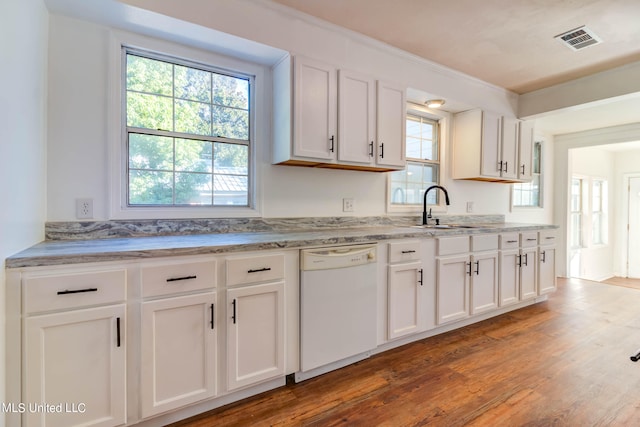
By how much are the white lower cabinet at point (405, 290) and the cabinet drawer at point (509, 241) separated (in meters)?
1.14

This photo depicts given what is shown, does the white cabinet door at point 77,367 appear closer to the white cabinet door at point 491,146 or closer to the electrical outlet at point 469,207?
the white cabinet door at point 491,146

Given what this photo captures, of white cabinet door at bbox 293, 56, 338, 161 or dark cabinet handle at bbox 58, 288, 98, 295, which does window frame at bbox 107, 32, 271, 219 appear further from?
dark cabinet handle at bbox 58, 288, 98, 295

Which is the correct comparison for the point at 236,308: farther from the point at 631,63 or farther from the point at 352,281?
the point at 631,63

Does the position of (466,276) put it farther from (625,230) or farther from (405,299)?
(625,230)

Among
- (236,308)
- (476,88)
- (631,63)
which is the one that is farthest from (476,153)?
(236,308)

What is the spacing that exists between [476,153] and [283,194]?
2283 mm

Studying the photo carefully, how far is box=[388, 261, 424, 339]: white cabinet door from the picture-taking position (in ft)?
7.50

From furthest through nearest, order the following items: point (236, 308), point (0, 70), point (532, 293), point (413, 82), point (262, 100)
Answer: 1. point (532, 293)
2. point (413, 82)
3. point (262, 100)
4. point (236, 308)
5. point (0, 70)

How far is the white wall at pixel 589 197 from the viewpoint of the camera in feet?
18.3

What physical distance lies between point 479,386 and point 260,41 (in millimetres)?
2671

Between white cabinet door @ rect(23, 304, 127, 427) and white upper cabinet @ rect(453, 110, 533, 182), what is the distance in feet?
11.3

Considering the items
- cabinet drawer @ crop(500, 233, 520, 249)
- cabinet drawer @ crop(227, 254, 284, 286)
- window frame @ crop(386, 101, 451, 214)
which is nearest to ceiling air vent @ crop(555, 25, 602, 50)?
window frame @ crop(386, 101, 451, 214)

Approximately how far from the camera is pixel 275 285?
1779mm

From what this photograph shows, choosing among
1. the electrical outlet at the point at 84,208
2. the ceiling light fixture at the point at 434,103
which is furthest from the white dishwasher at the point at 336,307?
the ceiling light fixture at the point at 434,103
